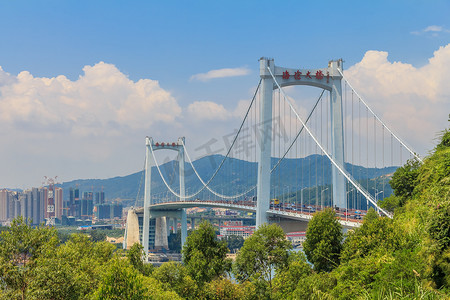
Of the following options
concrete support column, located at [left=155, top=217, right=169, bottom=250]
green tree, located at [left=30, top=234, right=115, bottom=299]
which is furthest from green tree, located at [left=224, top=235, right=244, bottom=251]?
green tree, located at [left=30, top=234, right=115, bottom=299]

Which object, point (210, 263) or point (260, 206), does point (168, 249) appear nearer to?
point (260, 206)

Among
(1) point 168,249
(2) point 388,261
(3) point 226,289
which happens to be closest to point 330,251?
(3) point 226,289

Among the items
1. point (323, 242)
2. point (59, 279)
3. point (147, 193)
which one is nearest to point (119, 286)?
point (59, 279)

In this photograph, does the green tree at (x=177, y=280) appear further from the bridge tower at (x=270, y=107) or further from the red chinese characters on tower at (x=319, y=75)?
the red chinese characters on tower at (x=319, y=75)

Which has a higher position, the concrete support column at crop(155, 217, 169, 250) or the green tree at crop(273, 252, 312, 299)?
the green tree at crop(273, 252, 312, 299)

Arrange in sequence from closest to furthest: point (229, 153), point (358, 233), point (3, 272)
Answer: point (3, 272)
point (358, 233)
point (229, 153)

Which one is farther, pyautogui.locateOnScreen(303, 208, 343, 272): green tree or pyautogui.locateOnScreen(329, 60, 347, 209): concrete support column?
pyautogui.locateOnScreen(329, 60, 347, 209): concrete support column

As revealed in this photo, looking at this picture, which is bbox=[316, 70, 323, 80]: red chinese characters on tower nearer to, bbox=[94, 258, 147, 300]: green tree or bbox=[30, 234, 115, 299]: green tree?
bbox=[30, 234, 115, 299]: green tree
